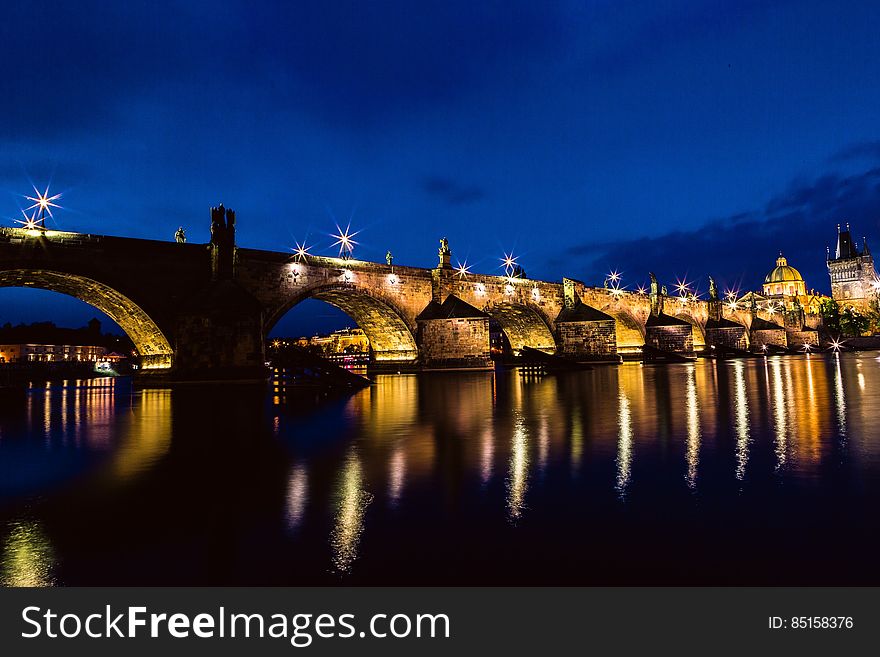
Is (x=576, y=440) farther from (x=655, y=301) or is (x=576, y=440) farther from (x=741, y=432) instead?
(x=655, y=301)

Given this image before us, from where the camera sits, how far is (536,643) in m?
2.49

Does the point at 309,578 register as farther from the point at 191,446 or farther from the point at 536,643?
the point at 191,446

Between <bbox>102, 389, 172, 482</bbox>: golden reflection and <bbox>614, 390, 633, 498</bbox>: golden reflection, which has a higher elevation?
<bbox>102, 389, 172, 482</bbox>: golden reflection

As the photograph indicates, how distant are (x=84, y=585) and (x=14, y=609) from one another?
30cm

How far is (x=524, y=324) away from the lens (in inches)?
1800

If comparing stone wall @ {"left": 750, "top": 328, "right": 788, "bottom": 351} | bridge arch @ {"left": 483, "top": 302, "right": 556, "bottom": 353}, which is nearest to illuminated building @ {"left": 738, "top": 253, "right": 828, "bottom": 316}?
stone wall @ {"left": 750, "top": 328, "right": 788, "bottom": 351}

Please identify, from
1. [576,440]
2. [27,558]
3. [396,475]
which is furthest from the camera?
[576,440]

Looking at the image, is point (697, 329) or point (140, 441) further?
point (697, 329)

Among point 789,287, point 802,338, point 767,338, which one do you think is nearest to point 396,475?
point 767,338

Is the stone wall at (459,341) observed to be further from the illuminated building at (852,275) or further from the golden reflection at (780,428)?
the illuminated building at (852,275)

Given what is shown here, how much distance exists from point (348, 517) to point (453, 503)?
0.84m

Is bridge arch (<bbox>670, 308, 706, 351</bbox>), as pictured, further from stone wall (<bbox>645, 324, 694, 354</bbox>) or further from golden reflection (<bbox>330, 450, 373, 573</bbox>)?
golden reflection (<bbox>330, 450, 373, 573</bbox>)

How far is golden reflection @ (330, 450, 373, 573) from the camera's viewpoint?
3.19m

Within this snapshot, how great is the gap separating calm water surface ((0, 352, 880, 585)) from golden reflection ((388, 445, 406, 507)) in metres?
0.03
